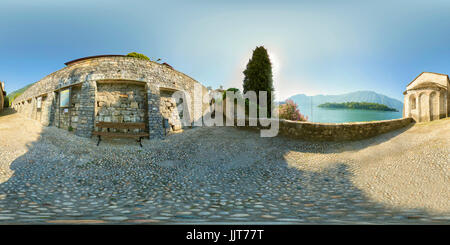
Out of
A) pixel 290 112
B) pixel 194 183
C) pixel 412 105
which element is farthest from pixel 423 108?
pixel 194 183

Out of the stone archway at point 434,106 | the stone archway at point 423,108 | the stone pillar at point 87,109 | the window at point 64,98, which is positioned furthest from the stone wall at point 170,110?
the stone archway at point 434,106

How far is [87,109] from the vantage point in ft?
31.7

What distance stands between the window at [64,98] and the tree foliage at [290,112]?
15.1m

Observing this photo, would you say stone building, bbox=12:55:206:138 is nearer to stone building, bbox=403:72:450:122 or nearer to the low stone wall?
the low stone wall

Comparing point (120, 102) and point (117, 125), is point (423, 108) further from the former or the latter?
point (120, 102)

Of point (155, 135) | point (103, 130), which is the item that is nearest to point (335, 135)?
point (155, 135)

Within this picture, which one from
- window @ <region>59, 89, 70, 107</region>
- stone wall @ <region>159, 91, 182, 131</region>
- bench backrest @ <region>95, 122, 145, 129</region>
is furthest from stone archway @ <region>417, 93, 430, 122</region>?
window @ <region>59, 89, 70, 107</region>

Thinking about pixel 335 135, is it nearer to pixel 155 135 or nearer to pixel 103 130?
pixel 155 135

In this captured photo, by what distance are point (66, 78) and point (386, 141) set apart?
19040mm

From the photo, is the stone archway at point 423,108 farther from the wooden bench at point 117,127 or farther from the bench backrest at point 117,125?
the bench backrest at point 117,125

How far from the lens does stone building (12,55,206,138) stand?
9.83 m

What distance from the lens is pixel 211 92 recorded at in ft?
55.4

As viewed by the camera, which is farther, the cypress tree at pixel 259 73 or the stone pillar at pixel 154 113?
the cypress tree at pixel 259 73

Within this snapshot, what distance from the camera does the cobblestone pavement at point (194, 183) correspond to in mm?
2539
